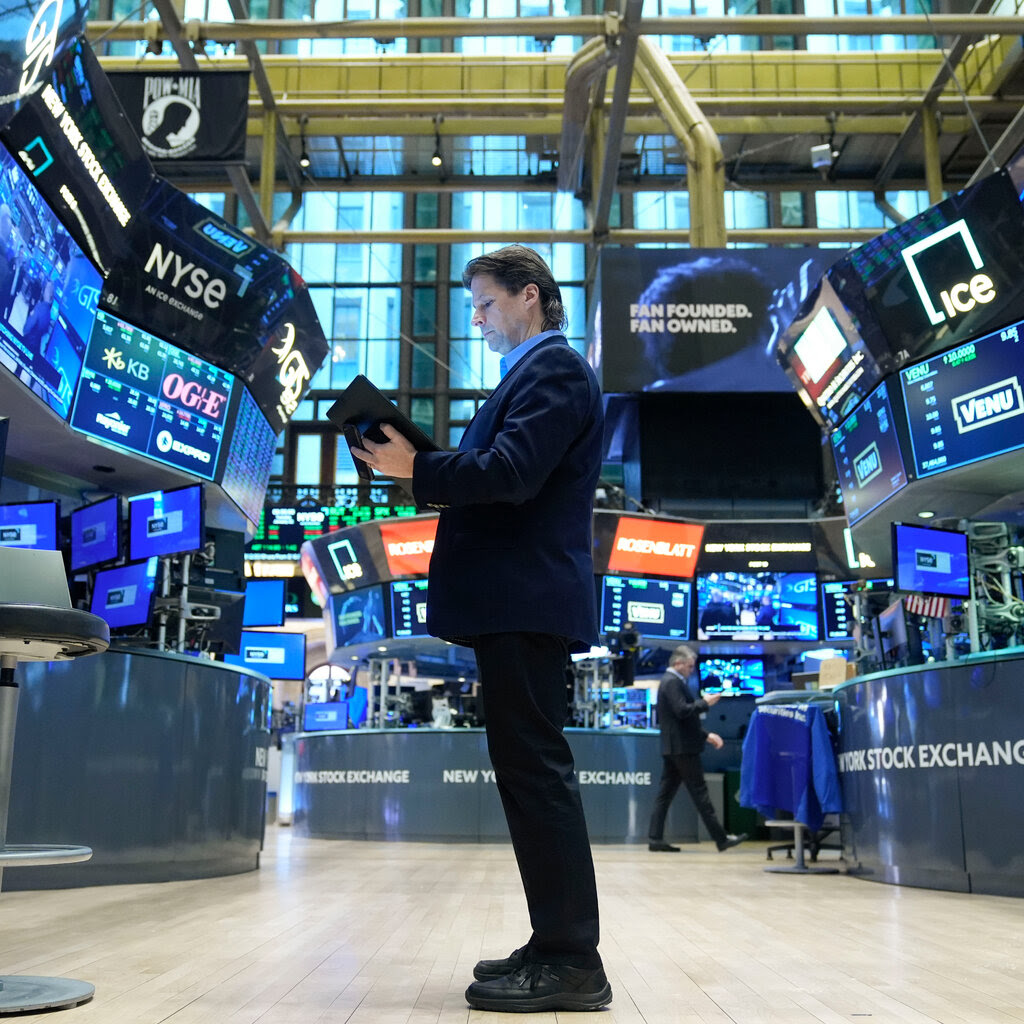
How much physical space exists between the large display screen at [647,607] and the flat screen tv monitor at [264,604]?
11.9 feet

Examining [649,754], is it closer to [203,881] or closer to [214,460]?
[214,460]

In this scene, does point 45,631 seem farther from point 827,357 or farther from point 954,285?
point 827,357

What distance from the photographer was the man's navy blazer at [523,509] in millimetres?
2223

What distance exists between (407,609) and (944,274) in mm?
7047

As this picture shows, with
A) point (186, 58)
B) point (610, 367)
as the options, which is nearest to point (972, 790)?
point (610, 367)

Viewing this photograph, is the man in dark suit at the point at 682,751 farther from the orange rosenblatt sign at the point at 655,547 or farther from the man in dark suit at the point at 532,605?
the man in dark suit at the point at 532,605

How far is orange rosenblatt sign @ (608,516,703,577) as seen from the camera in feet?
41.1

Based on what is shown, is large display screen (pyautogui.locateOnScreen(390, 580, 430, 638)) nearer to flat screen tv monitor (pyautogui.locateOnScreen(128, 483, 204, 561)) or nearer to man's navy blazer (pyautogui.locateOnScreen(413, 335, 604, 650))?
flat screen tv monitor (pyautogui.locateOnScreen(128, 483, 204, 561))

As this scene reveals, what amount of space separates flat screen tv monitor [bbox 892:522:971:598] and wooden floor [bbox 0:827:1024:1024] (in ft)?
5.60

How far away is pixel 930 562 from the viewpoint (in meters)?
6.30

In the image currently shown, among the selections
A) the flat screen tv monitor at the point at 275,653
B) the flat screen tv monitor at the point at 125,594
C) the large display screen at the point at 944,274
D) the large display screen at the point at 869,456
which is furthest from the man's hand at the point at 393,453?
the flat screen tv monitor at the point at 275,653

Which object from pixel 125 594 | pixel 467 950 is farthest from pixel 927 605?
pixel 125 594

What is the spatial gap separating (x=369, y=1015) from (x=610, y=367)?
10.9 m

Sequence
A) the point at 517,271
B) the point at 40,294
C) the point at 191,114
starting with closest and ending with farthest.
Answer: the point at 517,271, the point at 40,294, the point at 191,114
